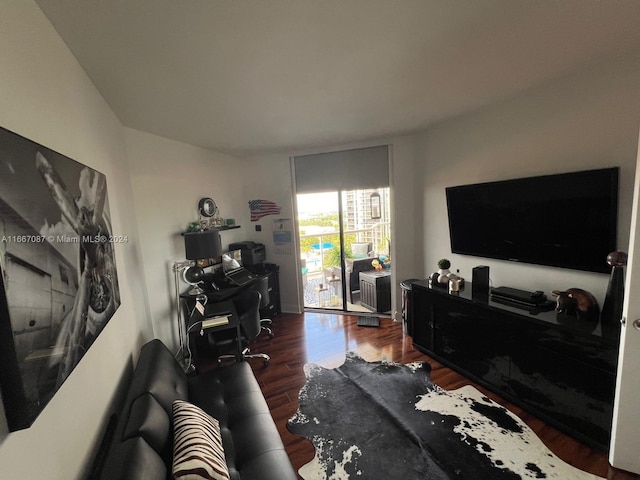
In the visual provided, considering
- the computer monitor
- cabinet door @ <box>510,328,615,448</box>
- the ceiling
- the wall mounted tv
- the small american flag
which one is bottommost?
cabinet door @ <box>510,328,615,448</box>

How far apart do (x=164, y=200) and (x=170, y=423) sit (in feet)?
7.31

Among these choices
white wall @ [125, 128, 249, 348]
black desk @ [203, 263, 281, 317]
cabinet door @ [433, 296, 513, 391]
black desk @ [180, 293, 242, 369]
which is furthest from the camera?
black desk @ [203, 263, 281, 317]

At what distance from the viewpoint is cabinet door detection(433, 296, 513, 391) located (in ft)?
7.38

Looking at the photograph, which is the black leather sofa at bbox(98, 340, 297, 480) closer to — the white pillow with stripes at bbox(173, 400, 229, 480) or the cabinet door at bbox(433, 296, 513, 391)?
the white pillow with stripes at bbox(173, 400, 229, 480)

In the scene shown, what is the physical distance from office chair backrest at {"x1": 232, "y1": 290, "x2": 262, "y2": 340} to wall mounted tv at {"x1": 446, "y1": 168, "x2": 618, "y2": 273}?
230cm

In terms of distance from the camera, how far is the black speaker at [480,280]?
261 centimetres

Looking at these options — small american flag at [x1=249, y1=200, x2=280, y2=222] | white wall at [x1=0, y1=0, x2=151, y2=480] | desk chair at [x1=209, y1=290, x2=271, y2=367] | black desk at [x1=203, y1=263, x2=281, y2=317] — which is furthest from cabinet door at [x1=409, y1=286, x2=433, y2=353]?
white wall at [x1=0, y1=0, x2=151, y2=480]

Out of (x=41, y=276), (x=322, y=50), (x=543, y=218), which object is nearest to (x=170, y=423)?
(x=41, y=276)

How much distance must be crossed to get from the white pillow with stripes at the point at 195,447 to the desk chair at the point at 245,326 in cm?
131

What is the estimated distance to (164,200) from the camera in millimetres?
2930

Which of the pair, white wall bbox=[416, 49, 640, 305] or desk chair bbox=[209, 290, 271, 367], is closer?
white wall bbox=[416, 49, 640, 305]

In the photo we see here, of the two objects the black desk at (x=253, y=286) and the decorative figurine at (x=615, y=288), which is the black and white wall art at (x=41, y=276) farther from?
the decorative figurine at (x=615, y=288)

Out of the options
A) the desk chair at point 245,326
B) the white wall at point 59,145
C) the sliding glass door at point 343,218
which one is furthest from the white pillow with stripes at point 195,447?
the sliding glass door at point 343,218

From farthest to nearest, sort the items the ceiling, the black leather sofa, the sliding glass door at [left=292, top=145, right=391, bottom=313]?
the sliding glass door at [left=292, top=145, right=391, bottom=313]
the ceiling
the black leather sofa
